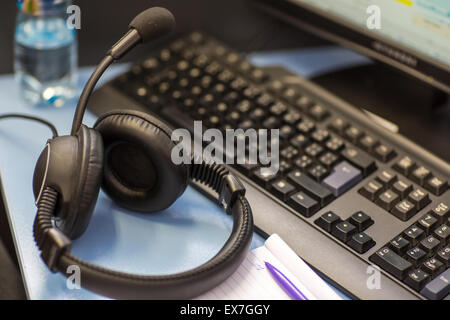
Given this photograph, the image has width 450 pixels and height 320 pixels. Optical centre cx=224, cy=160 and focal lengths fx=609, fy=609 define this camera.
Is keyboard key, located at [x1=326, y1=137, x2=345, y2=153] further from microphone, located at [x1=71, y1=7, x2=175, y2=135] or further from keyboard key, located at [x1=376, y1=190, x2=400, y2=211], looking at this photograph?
microphone, located at [x1=71, y1=7, x2=175, y2=135]

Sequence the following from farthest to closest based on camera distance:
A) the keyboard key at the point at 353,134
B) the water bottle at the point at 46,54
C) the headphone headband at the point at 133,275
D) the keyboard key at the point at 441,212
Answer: the water bottle at the point at 46,54, the keyboard key at the point at 353,134, the keyboard key at the point at 441,212, the headphone headband at the point at 133,275

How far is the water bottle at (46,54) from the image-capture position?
0.77 metres

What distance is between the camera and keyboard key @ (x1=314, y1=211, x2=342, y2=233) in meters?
0.56

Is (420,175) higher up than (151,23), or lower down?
lower down

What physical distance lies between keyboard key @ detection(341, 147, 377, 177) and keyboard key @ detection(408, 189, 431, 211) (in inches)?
2.1

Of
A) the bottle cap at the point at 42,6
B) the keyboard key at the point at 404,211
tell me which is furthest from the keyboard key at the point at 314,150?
the bottle cap at the point at 42,6

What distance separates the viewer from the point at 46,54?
0.79 meters

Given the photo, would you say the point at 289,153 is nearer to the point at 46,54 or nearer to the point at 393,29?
the point at 393,29

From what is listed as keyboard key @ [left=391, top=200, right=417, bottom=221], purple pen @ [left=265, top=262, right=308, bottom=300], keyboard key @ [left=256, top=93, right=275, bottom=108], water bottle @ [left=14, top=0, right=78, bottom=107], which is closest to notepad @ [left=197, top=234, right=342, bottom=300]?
purple pen @ [left=265, top=262, right=308, bottom=300]

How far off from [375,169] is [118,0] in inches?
16.6

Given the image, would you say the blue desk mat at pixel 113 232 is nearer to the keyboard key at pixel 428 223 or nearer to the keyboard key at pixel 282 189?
the keyboard key at pixel 282 189

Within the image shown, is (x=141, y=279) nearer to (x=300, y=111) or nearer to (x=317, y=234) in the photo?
(x=317, y=234)

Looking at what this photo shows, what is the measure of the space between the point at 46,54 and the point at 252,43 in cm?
32

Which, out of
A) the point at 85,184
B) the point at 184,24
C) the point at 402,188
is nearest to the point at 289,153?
the point at 402,188
